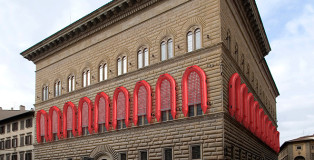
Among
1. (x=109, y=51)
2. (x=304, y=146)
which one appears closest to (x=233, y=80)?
(x=109, y=51)

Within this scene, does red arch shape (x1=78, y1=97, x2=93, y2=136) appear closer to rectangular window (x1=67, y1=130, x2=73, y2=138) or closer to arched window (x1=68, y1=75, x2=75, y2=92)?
rectangular window (x1=67, y1=130, x2=73, y2=138)

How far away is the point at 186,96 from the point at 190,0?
20.1 ft

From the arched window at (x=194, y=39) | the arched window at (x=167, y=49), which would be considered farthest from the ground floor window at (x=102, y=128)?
the arched window at (x=194, y=39)

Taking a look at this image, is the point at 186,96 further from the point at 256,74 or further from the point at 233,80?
the point at 256,74

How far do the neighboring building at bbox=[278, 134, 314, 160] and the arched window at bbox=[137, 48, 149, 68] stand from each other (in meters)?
66.3

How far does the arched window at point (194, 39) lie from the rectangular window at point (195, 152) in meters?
5.97

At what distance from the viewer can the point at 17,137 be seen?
167 ft

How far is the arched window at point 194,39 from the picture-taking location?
24609 millimetres

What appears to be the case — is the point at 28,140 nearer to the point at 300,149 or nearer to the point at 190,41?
the point at 190,41

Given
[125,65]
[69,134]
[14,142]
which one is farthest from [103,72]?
[14,142]

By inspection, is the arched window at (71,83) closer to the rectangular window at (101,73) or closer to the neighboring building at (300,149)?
the rectangular window at (101,73)

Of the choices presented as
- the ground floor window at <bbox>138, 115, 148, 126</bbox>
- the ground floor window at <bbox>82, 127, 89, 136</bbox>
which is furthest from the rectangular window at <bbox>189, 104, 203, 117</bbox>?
the ground floor window at <bbox>82, 127, 89, 136</bbox>

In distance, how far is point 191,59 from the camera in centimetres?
2450

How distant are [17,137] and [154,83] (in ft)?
102
